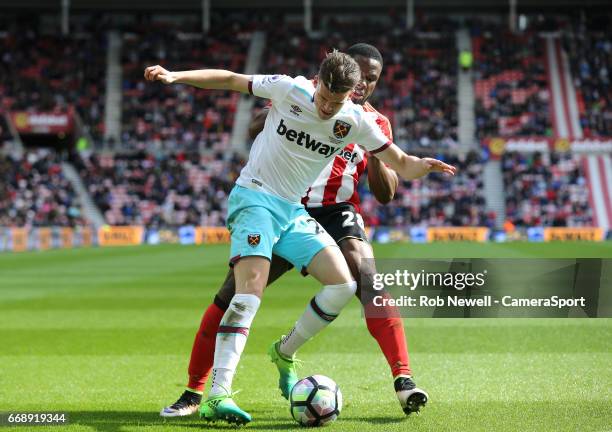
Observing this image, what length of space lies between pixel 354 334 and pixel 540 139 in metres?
34.0

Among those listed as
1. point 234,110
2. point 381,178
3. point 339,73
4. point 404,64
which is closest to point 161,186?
point 234,110

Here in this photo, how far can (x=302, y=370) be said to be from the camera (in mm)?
7836

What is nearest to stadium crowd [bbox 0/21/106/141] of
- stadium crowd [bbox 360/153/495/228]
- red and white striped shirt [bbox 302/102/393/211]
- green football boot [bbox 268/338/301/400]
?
stadium crowd [bbox 360/153/495/228]

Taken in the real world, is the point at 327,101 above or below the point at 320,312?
above

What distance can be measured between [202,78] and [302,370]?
10.3 feet

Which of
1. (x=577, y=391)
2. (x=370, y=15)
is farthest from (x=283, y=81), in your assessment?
(x=370, y=15)

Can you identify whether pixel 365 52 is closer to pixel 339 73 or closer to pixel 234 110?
pixel 339 73

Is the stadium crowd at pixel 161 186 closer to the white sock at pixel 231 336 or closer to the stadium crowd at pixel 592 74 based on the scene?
the stadium crowd at pixel 592 74

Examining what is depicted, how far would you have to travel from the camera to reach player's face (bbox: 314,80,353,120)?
216 inches

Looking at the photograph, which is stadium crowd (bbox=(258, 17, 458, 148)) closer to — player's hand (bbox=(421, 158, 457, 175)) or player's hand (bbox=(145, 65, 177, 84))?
player's hand (bbox=(421, 158, 457, 175))

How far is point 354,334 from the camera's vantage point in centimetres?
1070

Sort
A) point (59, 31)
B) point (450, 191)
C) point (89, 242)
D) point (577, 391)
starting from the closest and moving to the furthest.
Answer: point (577, 391)
point (89, 242)
point (450, 191)
point (59, 31)

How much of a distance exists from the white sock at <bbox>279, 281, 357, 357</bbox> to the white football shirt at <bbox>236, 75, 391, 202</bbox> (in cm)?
66

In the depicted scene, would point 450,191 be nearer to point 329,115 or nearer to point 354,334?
point 354,334
